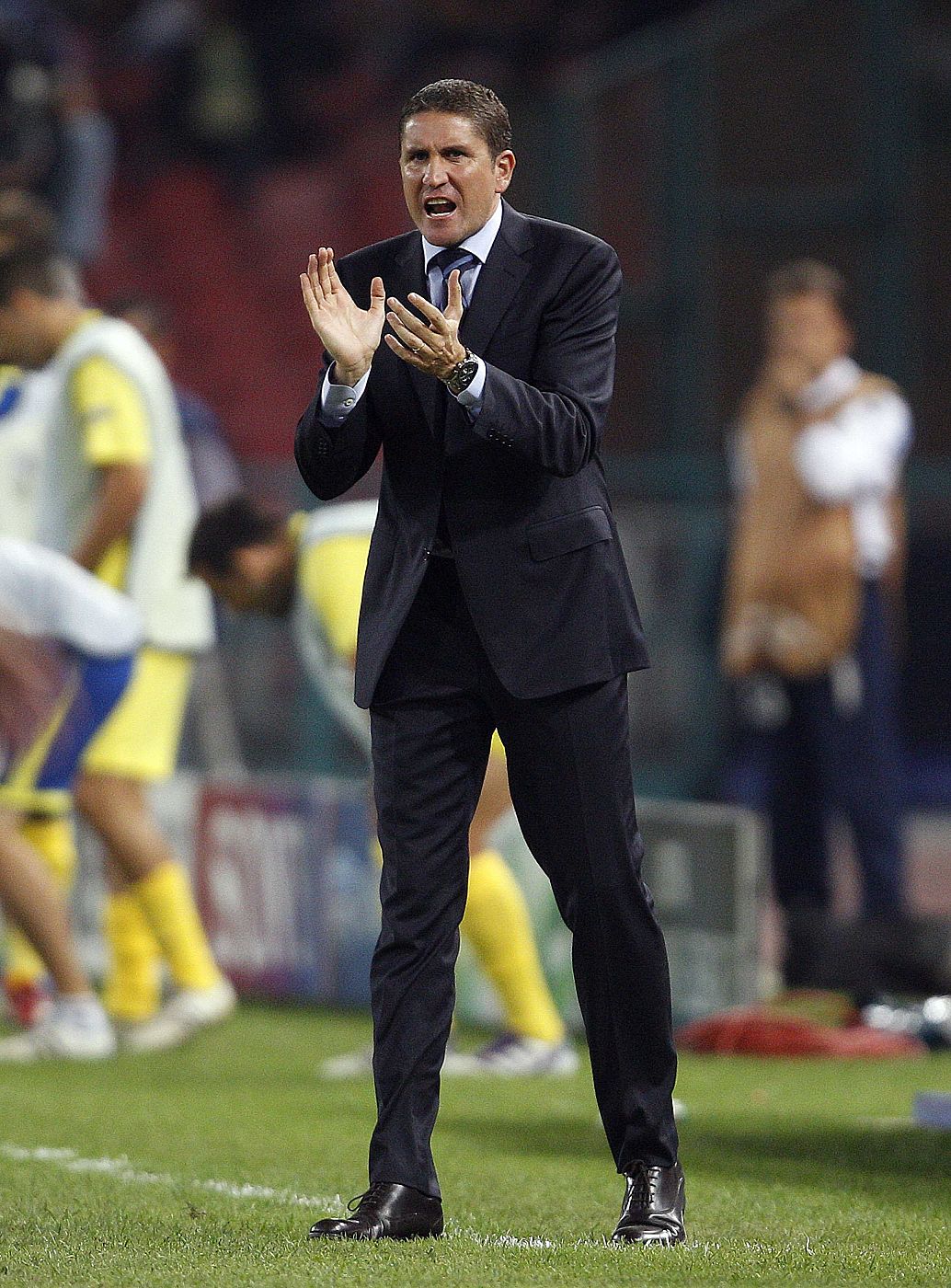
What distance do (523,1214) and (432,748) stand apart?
36.6 inches

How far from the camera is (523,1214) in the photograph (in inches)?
186

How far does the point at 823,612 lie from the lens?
33.4 feet

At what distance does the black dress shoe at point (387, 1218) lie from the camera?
4.22 meters

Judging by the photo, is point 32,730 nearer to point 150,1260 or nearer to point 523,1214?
point 150,1260

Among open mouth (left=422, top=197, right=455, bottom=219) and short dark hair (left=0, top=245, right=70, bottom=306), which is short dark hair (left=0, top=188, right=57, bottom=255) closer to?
short dark hair (left=0, top=245, right=70, bottom=306)

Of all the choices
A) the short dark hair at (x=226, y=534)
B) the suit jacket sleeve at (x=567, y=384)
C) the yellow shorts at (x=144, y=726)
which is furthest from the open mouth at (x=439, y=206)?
the yellow shorts at (x=144, y=726)

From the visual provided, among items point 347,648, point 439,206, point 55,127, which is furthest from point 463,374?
point 55,127

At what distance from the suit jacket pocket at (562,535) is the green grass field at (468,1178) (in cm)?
113

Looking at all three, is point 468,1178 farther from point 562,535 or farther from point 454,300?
point 454,300

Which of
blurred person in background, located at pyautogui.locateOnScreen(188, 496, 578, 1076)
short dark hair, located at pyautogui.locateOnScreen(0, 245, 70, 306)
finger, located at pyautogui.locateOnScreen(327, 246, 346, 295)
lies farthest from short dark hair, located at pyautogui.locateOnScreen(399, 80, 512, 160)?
short dark hair, located at pyautogui.locateOnScreen(0, 245, 70, 306)

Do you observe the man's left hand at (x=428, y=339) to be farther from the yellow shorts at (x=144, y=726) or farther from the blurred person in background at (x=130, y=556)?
the yellow shorts at (x=144, y=726)

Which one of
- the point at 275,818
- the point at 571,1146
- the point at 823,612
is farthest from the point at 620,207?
the point at 571,1146

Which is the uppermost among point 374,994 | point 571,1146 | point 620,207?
point 620,207

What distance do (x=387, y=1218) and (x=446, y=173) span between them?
1695mm
